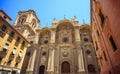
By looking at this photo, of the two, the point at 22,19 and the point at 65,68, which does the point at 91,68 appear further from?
the point at 22,19

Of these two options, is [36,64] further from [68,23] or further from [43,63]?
[68,23]

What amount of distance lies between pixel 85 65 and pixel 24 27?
21.3 meters

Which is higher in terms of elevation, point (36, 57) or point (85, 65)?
point (36, 57)

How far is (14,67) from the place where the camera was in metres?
18.5

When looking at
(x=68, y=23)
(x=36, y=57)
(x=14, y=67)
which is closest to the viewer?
(x=14, y=67)

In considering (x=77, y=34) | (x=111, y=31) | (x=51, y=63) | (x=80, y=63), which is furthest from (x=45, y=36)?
(x=111, y=31)

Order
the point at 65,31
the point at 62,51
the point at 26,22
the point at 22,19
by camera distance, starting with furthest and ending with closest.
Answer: the point at 22,19 → the point at 26,22 → the point at 65,31 → the point at 62,51

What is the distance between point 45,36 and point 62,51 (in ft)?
23.3

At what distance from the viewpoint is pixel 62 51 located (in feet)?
76.8

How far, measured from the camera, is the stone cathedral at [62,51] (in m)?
20.6

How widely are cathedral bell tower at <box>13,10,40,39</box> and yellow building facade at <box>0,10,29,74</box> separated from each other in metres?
8.38

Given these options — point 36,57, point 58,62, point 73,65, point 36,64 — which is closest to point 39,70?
point 36,64

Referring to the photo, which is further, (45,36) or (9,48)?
(45,36)

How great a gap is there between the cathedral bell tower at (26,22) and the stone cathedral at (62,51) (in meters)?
0.54
